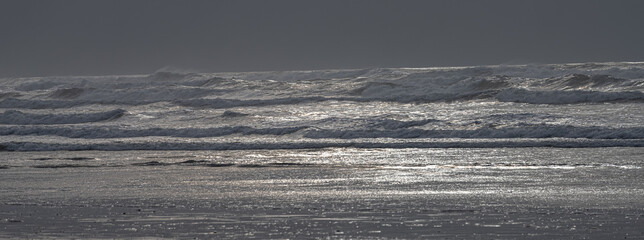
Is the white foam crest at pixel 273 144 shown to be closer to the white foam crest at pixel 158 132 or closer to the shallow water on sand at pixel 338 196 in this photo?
the shallow water on sand at pixel 338 196

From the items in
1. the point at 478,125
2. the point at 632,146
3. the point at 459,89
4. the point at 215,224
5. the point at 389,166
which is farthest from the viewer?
the point at 459,89

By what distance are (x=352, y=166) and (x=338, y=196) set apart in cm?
391

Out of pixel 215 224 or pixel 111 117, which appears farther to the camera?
pixel 111 117

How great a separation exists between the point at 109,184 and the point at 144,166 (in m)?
2.91

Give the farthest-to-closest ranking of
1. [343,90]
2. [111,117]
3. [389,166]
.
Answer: [343,90], [111,117], [389,166]

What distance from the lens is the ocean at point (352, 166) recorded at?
7.77m

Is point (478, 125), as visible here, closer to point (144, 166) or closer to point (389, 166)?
point (389, 166)

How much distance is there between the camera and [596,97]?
27016mm

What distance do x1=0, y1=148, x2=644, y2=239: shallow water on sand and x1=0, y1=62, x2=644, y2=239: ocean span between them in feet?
0.09

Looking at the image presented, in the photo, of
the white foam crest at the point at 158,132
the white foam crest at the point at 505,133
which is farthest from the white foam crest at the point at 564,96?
the white foam crest at the point at 158,132

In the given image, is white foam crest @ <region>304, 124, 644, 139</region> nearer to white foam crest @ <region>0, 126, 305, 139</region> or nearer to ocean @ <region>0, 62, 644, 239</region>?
ocean @ <region>0, 62, 644, 239</region>

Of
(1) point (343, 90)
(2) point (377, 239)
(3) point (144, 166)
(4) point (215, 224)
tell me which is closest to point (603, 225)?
(2) point (377, 239)

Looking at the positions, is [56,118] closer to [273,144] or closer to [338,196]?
[273,144]

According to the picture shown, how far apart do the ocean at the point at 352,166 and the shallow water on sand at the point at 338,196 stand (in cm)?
3
